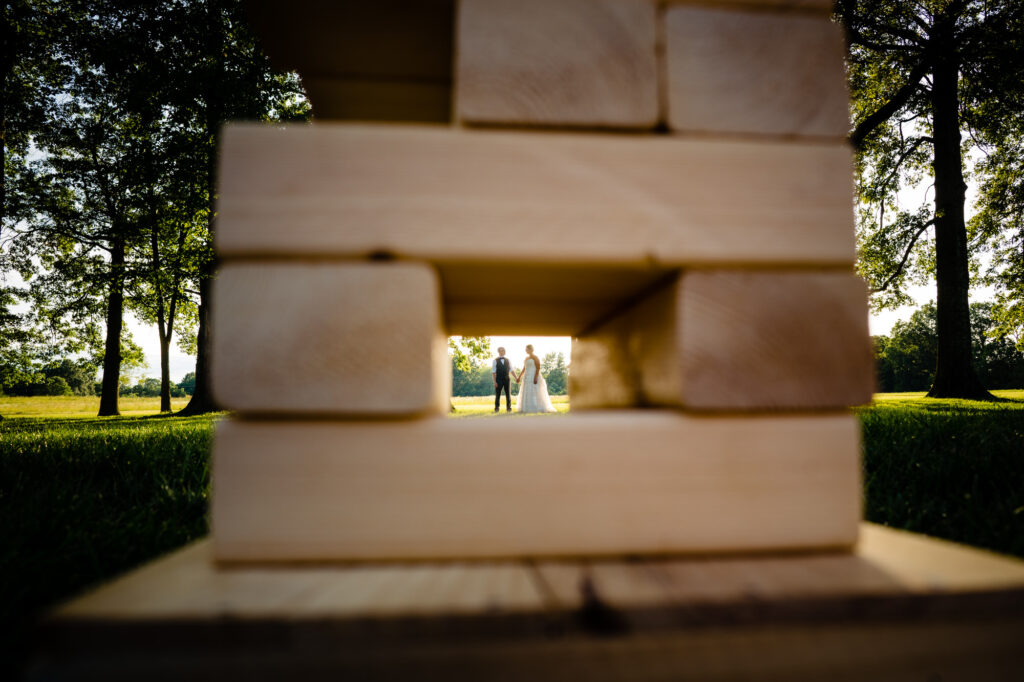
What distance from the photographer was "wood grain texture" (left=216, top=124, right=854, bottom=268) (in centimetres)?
74

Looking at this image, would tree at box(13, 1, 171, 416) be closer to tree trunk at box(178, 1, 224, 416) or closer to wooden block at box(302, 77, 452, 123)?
tree trunk at box(178, 1, 224, 416)

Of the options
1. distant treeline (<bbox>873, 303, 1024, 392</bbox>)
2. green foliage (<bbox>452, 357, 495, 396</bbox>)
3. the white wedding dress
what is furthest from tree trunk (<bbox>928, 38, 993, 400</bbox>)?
green foliage (<bbox>452, 357, 495, 396</bbox>)

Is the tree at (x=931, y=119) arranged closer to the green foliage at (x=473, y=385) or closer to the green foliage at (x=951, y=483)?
the green foliage at (x=951, y=483)

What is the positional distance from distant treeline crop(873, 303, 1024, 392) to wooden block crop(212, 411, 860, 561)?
5165 cm

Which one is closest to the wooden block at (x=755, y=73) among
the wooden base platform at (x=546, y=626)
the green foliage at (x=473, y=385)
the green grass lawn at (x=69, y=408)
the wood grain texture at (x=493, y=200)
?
the wood grain texture at (x=493, y=200)

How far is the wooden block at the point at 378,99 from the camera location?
1.23 m

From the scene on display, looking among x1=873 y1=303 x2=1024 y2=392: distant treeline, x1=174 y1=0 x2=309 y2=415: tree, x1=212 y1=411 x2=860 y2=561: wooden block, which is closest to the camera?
x1=212 y1=411 x2=860 y2=561: wooden block

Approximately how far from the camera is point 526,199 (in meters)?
0.75

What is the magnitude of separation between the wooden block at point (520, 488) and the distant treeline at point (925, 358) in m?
51.6

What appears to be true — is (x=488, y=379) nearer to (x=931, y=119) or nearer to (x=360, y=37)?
(x=931, y=119)

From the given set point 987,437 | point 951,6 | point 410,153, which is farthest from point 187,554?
point 951,6

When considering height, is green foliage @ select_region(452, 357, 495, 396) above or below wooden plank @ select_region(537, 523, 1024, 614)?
below

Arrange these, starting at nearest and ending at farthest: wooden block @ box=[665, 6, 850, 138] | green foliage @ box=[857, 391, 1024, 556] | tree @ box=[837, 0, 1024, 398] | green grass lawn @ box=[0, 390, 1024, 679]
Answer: wooden block @ box=[665, 6, 850, 138] < green grass lawn @ box=[0, 390, 1024, 679] < green foliage @ box=[857, 391, 1024, 556] < tree @ box=[837, 0, 1024, 398]

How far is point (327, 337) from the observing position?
28.7 inches
